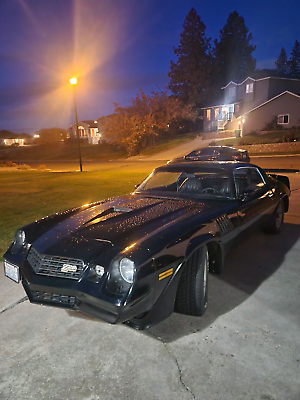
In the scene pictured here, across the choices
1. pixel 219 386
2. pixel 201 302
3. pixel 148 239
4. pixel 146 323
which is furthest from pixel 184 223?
pixel 219 386

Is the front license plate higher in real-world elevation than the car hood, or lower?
lower

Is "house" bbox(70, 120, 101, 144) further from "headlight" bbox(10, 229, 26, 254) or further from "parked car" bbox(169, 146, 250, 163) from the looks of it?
"headlight" bbox(10, 229, 26, 254)

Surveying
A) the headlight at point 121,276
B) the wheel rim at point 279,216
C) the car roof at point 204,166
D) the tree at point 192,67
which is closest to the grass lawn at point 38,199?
the car roof at point 204,166

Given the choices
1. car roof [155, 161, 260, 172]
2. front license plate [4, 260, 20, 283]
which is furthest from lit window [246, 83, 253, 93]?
front license plate [4, 260, 20, 283]

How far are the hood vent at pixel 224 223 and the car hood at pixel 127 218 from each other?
0.17 meters

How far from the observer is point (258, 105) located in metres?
40.8

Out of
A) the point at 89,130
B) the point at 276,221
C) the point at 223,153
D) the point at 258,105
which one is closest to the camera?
the point at 276,221

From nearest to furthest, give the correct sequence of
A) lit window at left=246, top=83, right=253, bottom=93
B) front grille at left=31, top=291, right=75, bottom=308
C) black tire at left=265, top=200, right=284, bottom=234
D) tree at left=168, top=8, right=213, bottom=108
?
front grille at left=31, top=291, right=75, bottom=308 → black tire at left=265, top=200, right=284, bottom=234 → lit window at left=246, top=83, right=253, bottom=93 → tree at left=168, top=8, right=213, bottom=108

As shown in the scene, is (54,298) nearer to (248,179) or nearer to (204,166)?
(204,166)

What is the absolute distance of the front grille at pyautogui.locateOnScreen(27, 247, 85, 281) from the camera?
2406 mm

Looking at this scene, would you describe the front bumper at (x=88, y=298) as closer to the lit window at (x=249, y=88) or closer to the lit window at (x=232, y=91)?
the lit window at (x=249, y=88)

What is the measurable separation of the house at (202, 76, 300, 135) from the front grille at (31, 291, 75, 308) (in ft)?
125

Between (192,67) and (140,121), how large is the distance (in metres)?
28.5

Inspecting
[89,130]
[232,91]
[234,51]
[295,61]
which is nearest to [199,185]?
[232,91]
